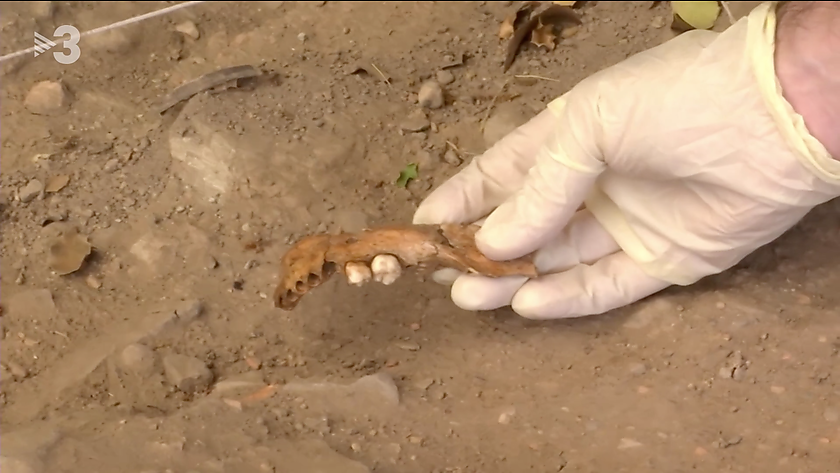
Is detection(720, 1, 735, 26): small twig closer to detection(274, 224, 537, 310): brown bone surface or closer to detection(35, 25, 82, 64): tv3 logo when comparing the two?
detection(274, 224, 537, 310): brown bone surface

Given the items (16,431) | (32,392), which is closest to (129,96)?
(32,392)

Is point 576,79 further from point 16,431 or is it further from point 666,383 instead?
point 16,431

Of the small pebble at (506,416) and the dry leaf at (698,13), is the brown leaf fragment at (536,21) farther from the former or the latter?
the small pebble at (506,416)

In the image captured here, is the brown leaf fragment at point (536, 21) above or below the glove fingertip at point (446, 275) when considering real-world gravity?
above

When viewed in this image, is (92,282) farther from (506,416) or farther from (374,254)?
(506,416)

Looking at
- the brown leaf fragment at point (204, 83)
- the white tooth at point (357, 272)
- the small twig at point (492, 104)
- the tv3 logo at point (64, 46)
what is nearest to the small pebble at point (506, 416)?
the white tooth at point (357, 272)

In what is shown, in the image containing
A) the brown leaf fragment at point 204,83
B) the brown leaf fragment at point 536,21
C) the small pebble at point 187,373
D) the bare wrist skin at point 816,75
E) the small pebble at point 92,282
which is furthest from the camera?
the brown leaf fragment at point 536,21
